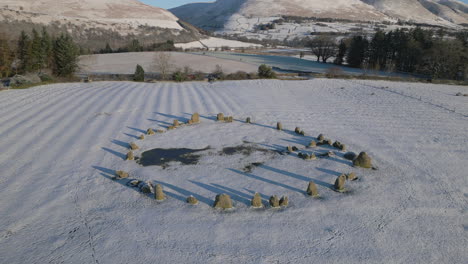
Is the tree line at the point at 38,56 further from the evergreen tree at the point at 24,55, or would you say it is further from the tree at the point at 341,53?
the tree at the point at 341,53

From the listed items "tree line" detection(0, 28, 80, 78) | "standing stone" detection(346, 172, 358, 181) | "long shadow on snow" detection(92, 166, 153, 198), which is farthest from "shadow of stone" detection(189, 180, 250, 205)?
"tree line" detection(0, 28, 80, 78)

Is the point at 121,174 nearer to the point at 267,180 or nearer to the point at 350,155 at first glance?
the point at 267,180

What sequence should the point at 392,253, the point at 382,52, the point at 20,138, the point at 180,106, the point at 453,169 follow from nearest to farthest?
1. the point at 392,253
2. the point at 453,169
3. the point at 20,138
4. the point at 180,106
5. the point at 382,52

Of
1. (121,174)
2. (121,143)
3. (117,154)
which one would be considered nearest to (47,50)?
(121,143)

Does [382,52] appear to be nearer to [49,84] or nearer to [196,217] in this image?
[49,84]

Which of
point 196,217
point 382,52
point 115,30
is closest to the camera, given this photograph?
point 196,217

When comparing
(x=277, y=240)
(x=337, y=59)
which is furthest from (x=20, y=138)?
(x=337, y=59)
